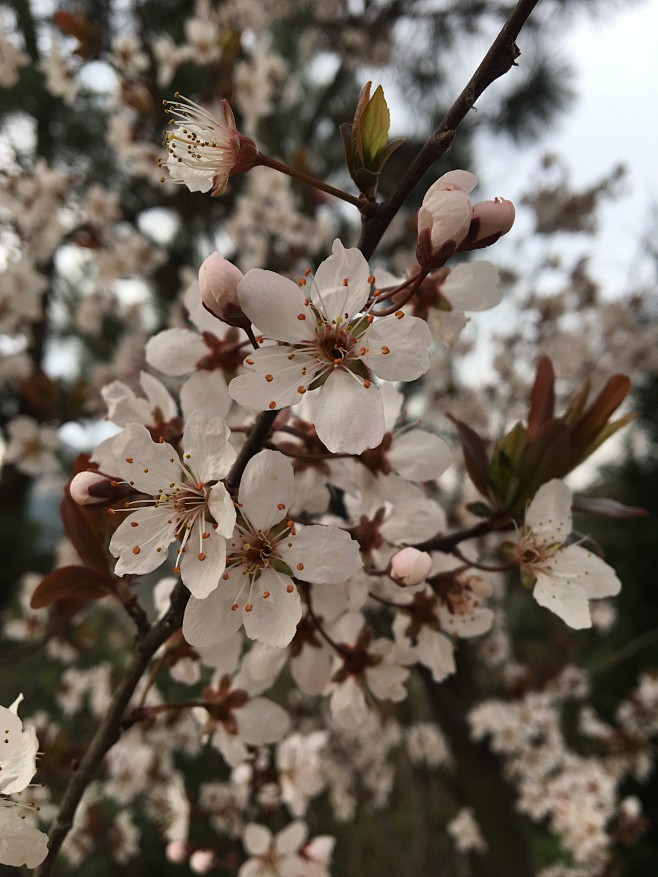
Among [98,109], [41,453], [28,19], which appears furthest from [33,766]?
[98,109]

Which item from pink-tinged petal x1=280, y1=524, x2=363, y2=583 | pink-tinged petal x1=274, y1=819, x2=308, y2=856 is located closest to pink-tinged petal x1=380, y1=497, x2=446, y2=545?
pink-tinged petal x1=280, y1=524, x2=363, y2=583

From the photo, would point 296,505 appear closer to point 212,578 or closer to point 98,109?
point 212,578

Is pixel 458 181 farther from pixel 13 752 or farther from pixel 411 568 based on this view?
pixel 13 752

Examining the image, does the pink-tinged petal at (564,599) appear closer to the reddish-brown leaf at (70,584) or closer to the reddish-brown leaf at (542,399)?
the reddish-brown leaf at (542,399)

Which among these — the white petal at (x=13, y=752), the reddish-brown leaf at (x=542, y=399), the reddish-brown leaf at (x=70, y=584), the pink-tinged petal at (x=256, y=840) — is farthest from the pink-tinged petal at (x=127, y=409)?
the pink-tinged petal at (x=256, y=840)

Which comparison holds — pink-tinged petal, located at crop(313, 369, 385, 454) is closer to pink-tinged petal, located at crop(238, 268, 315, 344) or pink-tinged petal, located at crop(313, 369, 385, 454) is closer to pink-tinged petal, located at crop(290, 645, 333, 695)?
pink-tinged petal, located at crop(238, 268, 315, 344)
